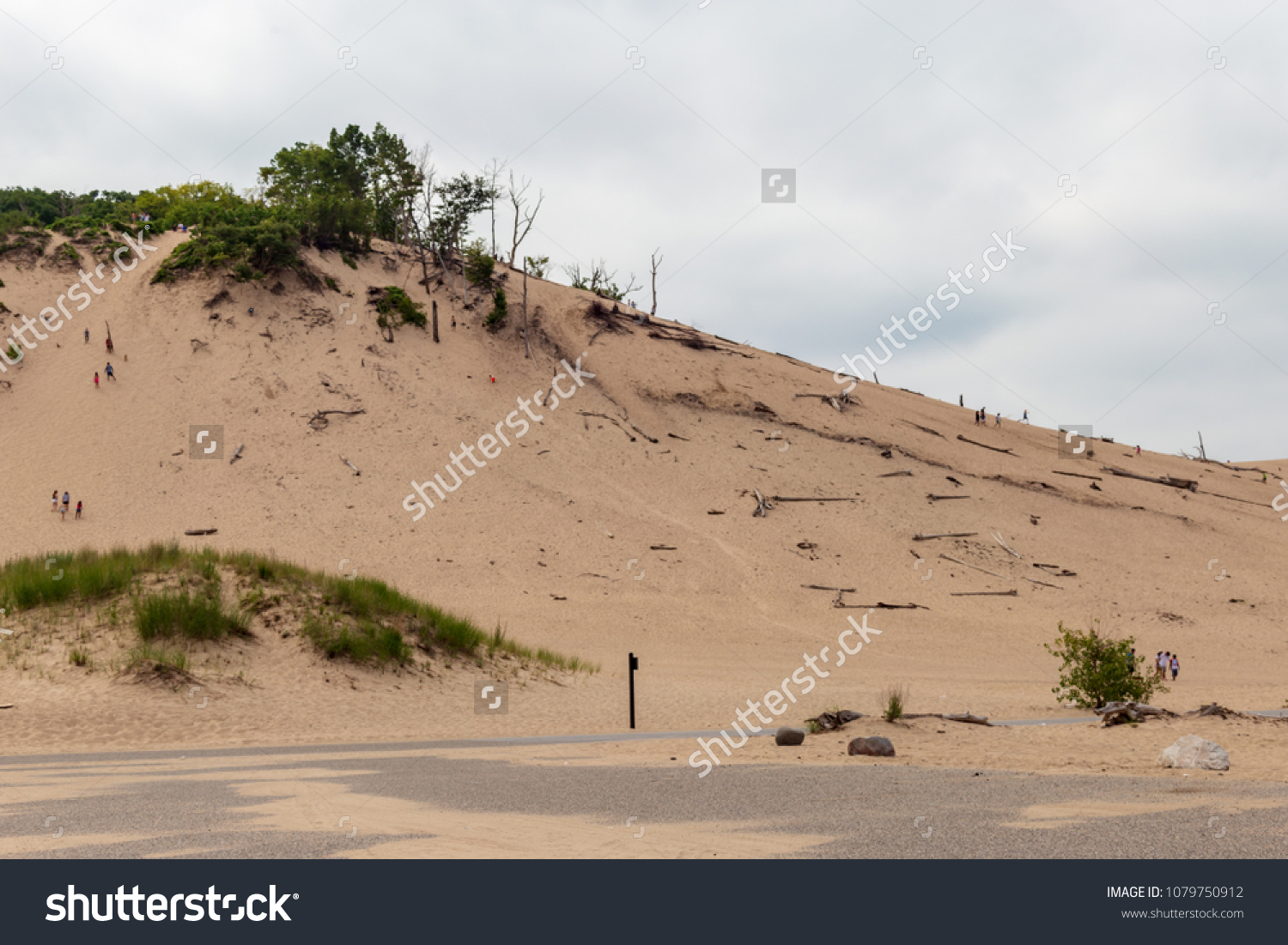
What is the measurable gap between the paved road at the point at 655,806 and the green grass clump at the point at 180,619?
981 cm

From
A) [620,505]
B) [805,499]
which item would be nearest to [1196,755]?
[620,505]

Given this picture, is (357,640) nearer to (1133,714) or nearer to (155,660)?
(155,660)

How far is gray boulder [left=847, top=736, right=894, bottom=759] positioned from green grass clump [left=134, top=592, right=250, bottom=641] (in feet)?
57.2

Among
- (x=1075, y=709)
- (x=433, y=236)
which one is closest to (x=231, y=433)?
(x=433, y=236)

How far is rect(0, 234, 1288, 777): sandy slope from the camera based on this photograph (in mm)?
36031

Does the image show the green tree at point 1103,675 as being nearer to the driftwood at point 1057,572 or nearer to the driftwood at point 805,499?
the driftwood at point 1057,572

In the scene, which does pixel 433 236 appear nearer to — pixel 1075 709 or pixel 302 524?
pixel 302 524

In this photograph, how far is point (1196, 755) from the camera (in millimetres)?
12672

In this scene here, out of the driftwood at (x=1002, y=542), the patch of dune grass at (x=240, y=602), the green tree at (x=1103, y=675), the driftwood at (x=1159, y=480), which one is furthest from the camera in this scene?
the driftwood at (x=1159, y=480)

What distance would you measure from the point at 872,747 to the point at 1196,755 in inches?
172

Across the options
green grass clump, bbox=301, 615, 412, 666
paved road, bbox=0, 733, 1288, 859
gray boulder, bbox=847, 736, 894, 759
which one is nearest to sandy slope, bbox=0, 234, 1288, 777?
green grass clump, bbox=301, 615, 412, 666

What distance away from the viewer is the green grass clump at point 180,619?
81.4 feet

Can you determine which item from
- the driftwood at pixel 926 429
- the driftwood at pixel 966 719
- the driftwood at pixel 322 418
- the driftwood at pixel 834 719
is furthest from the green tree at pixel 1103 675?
the driftwood at pixel 926 429

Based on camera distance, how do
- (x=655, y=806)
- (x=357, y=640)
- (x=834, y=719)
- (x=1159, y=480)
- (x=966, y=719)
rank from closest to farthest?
(x=655, y=806)
(x=834, y=719)
(x=966, y=719)
(x=357, y=640)
(x=1159, y=480)
